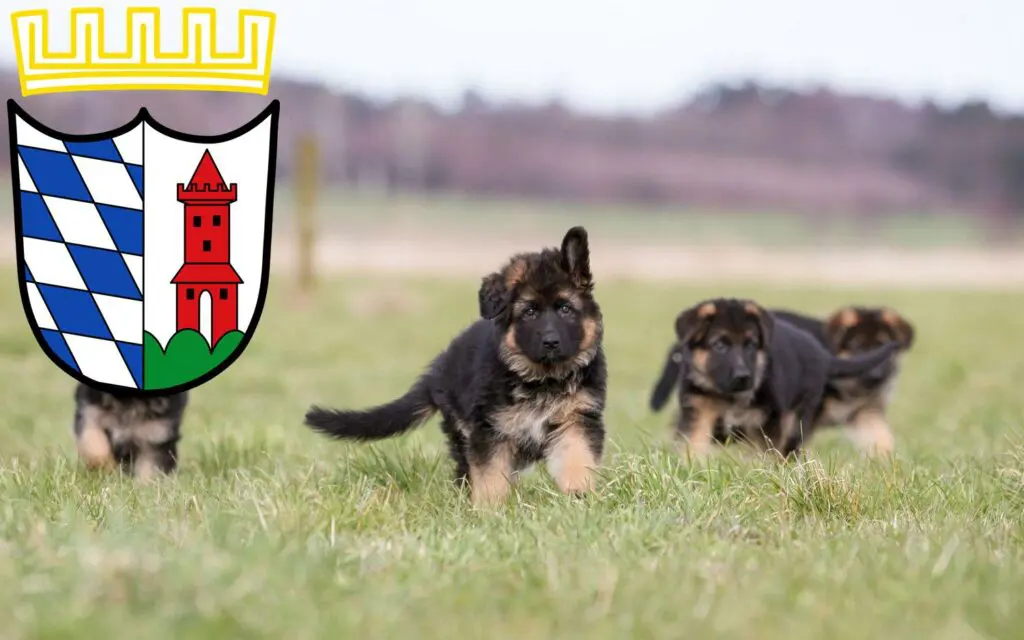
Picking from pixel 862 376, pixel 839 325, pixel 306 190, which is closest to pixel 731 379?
pixel 862 376

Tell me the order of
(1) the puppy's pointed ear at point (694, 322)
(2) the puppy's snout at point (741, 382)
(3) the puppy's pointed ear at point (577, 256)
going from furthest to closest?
(1) the puppy's pointed ear at point (694, 322)
(2) the puppy's snout at point (741, 382)
(3) the puppy's pointed ear at point (577, 256)

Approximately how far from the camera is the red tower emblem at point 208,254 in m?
5.61

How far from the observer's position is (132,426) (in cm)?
662

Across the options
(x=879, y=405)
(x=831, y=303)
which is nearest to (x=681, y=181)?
(x=831, y=303)

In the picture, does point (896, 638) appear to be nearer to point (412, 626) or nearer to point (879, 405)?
point (412, 626)

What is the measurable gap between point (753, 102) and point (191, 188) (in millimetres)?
60168

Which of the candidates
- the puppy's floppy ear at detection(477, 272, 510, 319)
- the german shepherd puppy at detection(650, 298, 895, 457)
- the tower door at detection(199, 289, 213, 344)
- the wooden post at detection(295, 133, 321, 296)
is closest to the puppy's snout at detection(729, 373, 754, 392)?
the german shepherd puppy at detection(650, 298, 895, 457)

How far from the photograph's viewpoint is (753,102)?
208 feet

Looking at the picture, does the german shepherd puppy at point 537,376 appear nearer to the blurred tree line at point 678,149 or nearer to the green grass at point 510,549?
the green grass at point 510,549

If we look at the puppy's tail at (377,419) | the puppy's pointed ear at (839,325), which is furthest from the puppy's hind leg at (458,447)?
the puppy's pointed ear at (839,325)

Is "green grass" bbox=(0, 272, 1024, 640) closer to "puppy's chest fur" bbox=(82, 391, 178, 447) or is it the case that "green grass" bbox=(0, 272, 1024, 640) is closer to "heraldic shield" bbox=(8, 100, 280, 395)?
"puppy's chest fur" bbox=(82, 391, 178, 447)

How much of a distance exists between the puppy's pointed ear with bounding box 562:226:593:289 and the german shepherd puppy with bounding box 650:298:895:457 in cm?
172

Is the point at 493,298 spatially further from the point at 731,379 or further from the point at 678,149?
the point at 678,149

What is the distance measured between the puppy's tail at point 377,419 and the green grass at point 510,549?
0.46 ft
